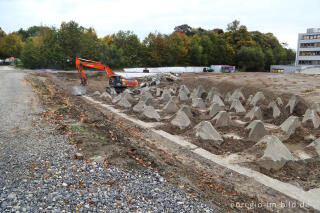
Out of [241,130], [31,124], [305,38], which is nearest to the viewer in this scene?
[31,124]

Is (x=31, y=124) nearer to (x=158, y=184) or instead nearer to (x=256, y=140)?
(x=158, y=184)

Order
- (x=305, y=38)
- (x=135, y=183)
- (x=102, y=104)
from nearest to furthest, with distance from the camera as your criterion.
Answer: (x=135, y=183) → (x=102, y=104) → (x=305, y=38)

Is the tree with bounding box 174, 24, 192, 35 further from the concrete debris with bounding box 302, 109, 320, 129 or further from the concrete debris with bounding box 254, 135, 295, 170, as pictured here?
the concrete debris with bounding box 254, 135, 295, 170

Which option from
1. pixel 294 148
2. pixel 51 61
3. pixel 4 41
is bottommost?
pixel 294 148

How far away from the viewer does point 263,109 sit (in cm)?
1148

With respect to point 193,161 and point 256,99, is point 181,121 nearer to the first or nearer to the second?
point 193,161

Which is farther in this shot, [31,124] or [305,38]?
[305,38]

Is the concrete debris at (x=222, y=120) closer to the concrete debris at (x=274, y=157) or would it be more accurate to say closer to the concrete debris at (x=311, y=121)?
the concrete debris at (x=311, y=121)

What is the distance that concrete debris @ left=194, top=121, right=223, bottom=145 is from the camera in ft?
25.4

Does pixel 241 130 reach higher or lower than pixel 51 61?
lower

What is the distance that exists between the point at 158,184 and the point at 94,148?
7.55 ft

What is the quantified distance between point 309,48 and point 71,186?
5403 centimetres

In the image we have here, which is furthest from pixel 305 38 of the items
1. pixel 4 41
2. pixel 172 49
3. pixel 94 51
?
pixel 4 41

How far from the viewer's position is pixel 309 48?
46.8 meters
